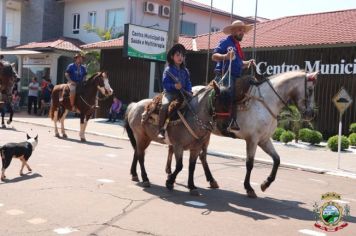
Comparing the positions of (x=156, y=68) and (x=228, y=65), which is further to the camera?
(x=156, y=68)

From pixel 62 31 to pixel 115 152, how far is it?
24.2 meters

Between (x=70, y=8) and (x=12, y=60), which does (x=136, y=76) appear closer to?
(x=70, y=8)

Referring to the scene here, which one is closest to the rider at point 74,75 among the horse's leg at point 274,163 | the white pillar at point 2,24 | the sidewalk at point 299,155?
the sidewalk at point 299,155

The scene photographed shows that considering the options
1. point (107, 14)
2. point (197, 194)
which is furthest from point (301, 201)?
point (107, 14)

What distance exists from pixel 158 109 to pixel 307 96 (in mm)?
2440

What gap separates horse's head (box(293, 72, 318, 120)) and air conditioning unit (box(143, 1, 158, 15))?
24.0 m

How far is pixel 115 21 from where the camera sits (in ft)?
103

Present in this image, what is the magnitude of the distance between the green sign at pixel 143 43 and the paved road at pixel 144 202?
28.0 feet

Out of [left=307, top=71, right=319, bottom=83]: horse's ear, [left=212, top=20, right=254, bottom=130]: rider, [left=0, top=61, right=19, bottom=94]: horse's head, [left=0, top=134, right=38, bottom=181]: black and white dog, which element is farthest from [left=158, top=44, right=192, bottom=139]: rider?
[left=0, top=61, right=19, bottom=94]: horse's head

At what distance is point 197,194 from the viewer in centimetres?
791

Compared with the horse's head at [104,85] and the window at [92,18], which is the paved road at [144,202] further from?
the window at [92,18]

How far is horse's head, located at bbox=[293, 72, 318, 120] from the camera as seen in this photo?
309 inches

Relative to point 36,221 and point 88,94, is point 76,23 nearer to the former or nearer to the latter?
point 88,94

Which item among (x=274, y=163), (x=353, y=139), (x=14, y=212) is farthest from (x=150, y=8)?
(x=14, y=212)
